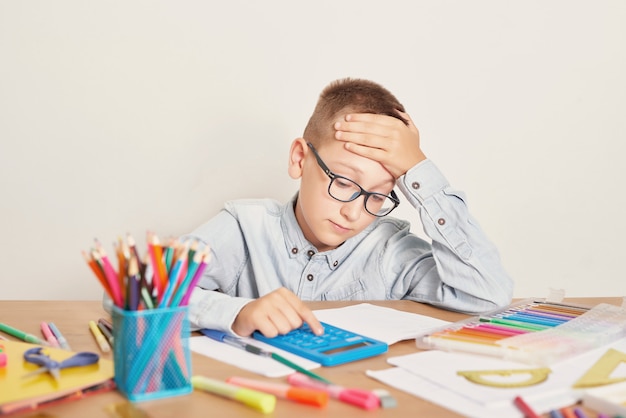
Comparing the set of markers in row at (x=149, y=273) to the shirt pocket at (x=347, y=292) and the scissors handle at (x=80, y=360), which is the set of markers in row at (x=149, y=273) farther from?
the shirt pocket at (x=347, y=292)

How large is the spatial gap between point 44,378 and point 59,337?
205 mm

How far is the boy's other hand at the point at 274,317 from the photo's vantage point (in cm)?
96

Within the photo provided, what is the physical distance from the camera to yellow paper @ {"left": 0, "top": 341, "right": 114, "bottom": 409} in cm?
69

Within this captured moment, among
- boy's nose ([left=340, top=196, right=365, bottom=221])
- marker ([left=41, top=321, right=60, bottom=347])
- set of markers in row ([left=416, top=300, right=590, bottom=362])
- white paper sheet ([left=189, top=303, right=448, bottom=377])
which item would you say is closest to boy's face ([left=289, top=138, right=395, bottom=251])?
boy's nose ([left=340, top=196, right=365, bottom=221])

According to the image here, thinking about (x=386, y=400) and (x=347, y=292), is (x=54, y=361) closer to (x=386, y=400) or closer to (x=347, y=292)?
(x=386, y=400)

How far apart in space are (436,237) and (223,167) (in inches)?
31.8

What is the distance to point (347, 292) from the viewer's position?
1.45m

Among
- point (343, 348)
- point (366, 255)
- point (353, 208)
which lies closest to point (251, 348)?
point (343, 348)

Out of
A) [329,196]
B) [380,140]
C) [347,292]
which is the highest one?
[380,140]

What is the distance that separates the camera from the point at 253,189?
1.98m

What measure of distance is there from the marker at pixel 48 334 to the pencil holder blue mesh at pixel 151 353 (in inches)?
8.1

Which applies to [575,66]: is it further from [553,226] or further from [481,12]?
[553,226]

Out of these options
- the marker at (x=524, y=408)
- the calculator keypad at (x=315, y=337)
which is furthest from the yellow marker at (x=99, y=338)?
the marker at (x=524, y=408)

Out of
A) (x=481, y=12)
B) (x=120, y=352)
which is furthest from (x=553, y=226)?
(x=120, y=352)
